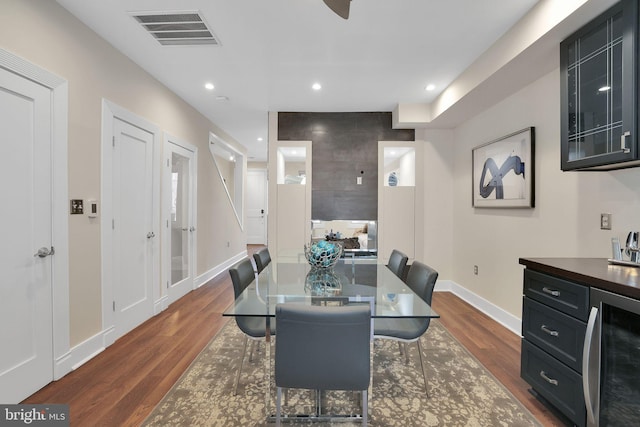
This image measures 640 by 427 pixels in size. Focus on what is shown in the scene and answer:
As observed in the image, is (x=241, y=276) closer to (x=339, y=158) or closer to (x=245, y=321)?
(x=245, y=321)

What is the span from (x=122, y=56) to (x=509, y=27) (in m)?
3.45

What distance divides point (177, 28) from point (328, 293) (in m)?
2.45

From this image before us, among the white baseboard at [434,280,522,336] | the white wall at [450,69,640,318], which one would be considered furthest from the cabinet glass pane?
the white baseboard at [434,280,522,336]

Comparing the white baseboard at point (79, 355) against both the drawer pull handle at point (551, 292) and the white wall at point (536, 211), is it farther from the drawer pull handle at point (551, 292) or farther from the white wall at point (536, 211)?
the white wall at point (536, 211)

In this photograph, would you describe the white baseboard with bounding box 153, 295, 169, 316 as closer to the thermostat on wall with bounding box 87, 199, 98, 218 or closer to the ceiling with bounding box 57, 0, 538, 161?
the thermostat on wall with bounding box 87, 199, 98, 218

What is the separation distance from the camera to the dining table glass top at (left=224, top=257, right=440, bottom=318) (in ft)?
5.51

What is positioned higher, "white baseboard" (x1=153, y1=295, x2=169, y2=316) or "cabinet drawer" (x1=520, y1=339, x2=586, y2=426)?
"cabinet drawer" (x1=520, y1=339, x2=586, y2=426)

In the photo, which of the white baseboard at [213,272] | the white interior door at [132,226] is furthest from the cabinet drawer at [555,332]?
the white baseboard at [213,272]

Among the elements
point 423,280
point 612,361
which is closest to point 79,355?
point 423,280

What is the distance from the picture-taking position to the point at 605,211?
7.12 ft

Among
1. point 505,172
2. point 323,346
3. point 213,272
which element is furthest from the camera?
point 213,272

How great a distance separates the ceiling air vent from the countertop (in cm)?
299

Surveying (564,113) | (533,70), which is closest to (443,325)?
(564,113)

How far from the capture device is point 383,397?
1980 mm
